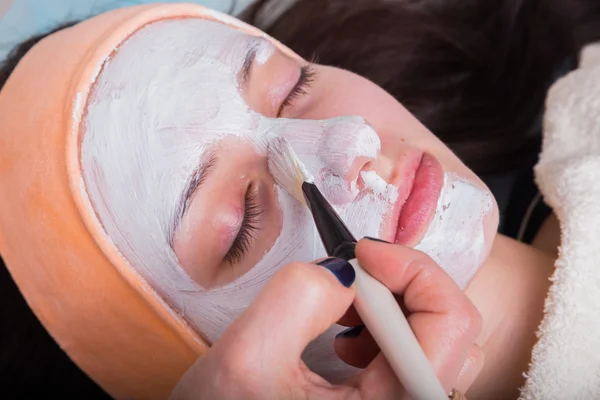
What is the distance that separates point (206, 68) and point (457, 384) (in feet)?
1.47

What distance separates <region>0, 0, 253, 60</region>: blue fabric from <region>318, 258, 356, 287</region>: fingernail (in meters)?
0.70

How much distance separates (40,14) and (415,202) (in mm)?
762

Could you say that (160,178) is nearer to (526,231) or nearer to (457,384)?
(457,384)

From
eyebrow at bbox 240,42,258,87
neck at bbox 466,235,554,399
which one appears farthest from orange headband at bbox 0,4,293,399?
neck at bbox 466,235,554,399

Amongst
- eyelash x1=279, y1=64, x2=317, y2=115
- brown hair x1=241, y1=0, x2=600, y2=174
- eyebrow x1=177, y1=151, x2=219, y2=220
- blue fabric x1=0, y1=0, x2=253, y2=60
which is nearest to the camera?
eyebrow x1=177, y1=151, x2=219, y2=220

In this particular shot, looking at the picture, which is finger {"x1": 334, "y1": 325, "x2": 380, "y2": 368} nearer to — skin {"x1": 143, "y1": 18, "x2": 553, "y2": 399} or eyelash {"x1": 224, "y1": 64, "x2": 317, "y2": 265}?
skin {"x1": 143, "y1": 18, "x2": 553, "y2": 399}

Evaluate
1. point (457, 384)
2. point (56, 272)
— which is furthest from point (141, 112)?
point (457, 384)

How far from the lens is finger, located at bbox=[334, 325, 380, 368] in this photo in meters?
0.50

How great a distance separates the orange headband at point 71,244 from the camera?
608 millimetres

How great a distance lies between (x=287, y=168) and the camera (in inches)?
22.8

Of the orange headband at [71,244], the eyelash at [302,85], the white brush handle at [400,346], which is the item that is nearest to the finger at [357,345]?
the white brush handle at [400,346]

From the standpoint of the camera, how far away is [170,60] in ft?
2.10

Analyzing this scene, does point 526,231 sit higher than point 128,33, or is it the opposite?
point 128,33

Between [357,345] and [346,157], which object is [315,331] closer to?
[357,345]
